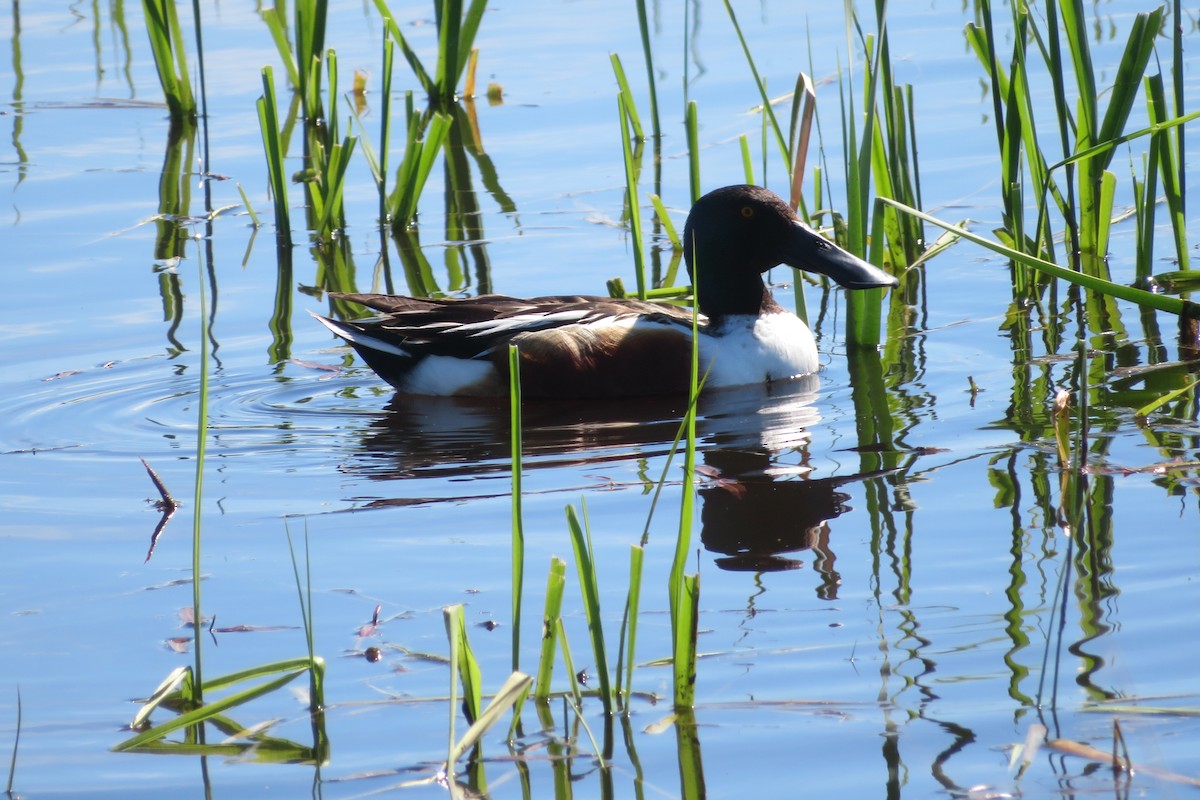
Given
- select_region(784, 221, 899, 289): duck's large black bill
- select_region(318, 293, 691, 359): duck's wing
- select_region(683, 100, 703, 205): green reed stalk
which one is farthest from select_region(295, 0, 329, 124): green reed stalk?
select_region(784, 221, 899, 289): duck's large black bill

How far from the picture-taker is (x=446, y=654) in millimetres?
3658

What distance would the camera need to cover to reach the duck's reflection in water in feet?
14.8

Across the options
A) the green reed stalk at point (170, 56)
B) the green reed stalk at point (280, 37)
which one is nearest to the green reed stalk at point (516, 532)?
the green reed stalk at point (280, 37)

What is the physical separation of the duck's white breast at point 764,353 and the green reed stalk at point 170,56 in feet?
14.4

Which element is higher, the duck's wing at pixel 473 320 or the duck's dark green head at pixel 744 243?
the duck's dark green head at pixel 744 243

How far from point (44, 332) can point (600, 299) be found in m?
2.41

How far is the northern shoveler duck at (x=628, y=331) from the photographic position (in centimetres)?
635

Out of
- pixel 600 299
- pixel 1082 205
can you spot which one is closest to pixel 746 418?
pixel 600 299

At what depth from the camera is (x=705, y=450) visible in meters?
5.47

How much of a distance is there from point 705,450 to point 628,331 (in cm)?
103

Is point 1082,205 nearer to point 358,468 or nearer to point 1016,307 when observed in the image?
point 1016,307

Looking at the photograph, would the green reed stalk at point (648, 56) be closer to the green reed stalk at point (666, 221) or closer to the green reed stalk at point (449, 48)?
the green reed stalk at point (666, 221)

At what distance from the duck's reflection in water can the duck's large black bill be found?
17.2 inches

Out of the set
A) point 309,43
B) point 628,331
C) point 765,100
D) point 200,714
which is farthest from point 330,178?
point 200,714
